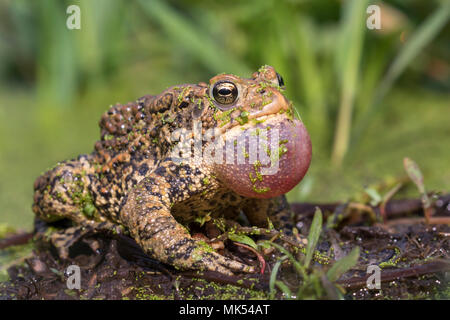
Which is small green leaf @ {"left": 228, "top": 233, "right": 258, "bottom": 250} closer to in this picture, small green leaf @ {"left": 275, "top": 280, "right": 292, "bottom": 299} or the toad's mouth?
small green leaf @ {"left": 275, "top": 280, "right": 292, "bottom": 299}

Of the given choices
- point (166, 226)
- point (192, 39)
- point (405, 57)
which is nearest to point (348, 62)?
point (405, 57)

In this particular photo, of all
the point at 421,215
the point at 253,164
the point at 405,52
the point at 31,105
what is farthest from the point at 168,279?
the point at 31,105

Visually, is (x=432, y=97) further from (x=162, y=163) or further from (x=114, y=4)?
(x=162, y=163)

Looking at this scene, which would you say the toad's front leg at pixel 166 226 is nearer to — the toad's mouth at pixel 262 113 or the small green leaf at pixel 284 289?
the small green leaf at pixel 284 289

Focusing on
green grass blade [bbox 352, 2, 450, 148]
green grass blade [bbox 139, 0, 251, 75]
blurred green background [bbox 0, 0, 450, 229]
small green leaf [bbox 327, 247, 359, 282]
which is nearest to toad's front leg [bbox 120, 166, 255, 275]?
small green leaf [bbox 327, 247, 359, 282]

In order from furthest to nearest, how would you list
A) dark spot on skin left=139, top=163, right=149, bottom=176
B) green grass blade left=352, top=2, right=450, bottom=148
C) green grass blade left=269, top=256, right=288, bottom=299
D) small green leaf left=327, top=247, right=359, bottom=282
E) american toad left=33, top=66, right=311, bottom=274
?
green grass blade left=352, top=2, right=450, bottom=148 → dark spot on skin left=139, top=163, right=149, bottom=176 → american toad left=33, top=66, right=311, bottom=274 → green grass blade left=269, top=256, right=288, bottom=299 → small green leaf left=327, top=247, right=359, bottom=282

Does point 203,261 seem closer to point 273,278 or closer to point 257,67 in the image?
point 273,278

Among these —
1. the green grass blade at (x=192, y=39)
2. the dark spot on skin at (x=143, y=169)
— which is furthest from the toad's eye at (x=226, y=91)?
the green grass blade at (x=192, y=39)
